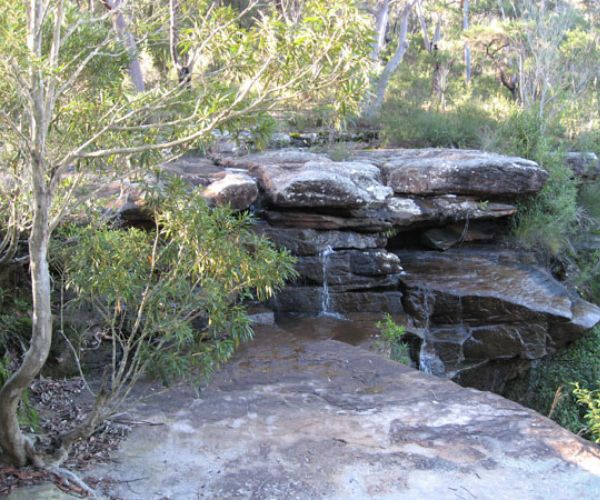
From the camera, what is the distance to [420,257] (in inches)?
416

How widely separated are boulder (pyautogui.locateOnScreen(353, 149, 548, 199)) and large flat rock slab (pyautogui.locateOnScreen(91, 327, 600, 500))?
445cm

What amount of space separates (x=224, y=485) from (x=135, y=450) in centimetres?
80

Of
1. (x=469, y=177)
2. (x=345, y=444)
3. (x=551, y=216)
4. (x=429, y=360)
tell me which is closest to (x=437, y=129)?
(x=551, y=216)

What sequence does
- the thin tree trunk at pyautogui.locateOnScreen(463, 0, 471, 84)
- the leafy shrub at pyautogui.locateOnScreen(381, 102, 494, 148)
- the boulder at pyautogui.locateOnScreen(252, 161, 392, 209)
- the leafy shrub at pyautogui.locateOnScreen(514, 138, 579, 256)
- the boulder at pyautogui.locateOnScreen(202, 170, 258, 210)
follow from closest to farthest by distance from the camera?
the boulder at pyautogui.locateOnScreen(202, 170, 258, 210) < the boulder at pyautogui.locateOnScreen(252, 161, 392, 209) < the leafy shrub at pyautogui.locateOnScreen(514, 138, 579, 256) < the leafy shrub at pyautogui.locateOnScreen(381, 102, 494, 148) < the thin tree trunk at pyautogui.locateOnScreen(463, 0, 471, 84)

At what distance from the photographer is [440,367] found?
8523 mm

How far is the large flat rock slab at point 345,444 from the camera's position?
Answer: 4340mm

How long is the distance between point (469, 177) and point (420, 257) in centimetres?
145

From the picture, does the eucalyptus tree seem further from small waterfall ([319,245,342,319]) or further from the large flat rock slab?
small waterfall ([319,245,342,319])

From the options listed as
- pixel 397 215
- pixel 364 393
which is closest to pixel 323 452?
pixel 364 393

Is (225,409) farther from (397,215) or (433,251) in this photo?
(433,251)

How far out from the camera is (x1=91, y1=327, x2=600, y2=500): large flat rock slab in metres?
4.34

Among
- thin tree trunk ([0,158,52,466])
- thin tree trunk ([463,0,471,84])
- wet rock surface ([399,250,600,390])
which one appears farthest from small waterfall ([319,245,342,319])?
thin tree trunk ([463,0,471,84])

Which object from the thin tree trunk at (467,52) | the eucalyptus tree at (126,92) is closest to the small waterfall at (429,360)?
the eucalyptus tree at (126,92)

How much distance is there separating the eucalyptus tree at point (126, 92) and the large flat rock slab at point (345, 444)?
107 centimetres
